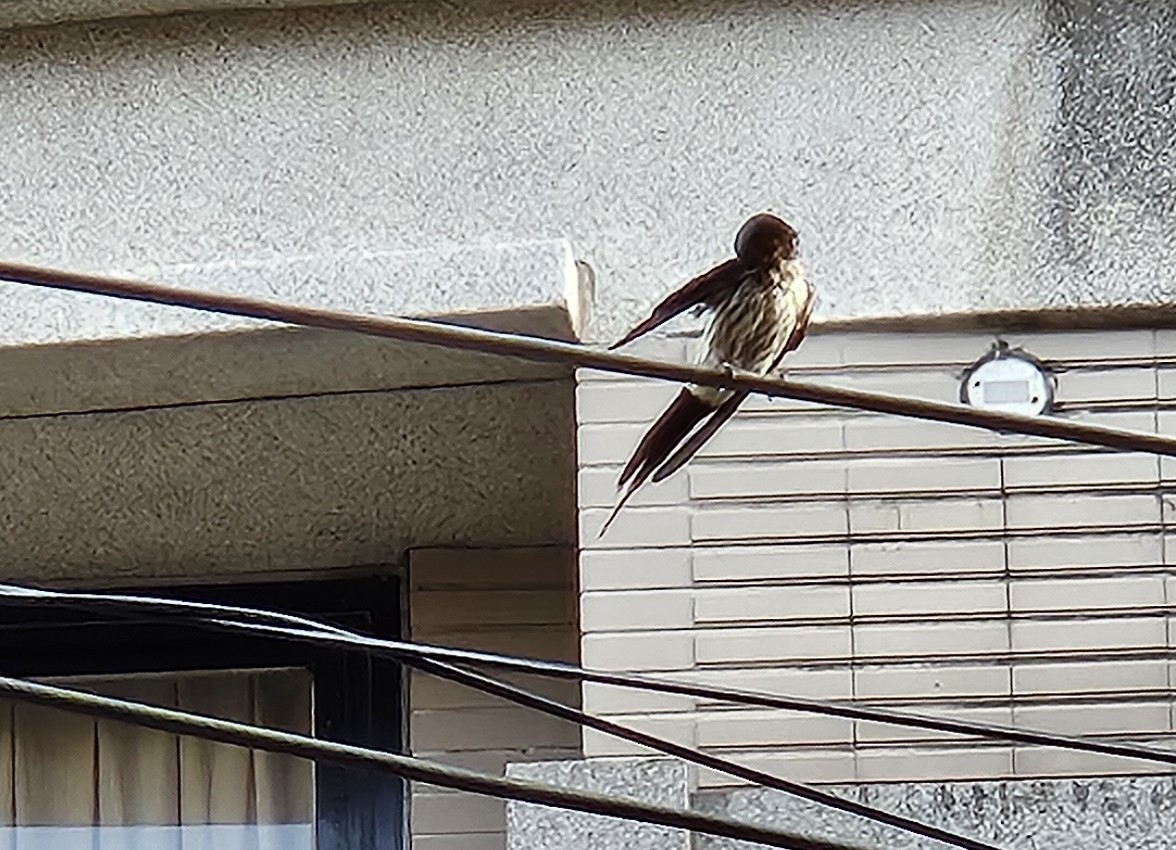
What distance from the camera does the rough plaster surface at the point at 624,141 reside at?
279cm

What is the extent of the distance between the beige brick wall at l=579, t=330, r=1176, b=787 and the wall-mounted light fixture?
0.06 ft

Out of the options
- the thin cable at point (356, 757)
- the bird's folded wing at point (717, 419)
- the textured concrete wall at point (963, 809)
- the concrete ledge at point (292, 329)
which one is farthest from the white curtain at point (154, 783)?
the thin cable at point (356, 757)

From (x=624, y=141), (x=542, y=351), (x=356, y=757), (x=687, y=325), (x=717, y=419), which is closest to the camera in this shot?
(x=356, y=757)

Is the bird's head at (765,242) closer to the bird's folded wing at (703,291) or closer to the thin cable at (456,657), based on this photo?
the bird's folded wing at (703,291)

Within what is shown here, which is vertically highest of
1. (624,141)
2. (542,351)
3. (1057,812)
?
(624,141)

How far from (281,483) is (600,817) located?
98 cm

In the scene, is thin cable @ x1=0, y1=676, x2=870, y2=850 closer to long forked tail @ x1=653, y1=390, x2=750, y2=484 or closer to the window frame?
long forked tail @ x1=653, y1=390, x2=750, y2=484

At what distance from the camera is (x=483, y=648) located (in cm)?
336

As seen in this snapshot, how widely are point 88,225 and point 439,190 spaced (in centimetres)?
50

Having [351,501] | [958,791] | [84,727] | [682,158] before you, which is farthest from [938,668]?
[84,727]

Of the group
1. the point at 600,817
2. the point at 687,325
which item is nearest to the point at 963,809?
the point at 600,817

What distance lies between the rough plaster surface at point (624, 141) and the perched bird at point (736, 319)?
0.19m

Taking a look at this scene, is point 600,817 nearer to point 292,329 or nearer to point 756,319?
point 756,319

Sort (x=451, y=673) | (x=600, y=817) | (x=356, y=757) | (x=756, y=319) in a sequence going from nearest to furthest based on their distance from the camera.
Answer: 1. (x=356, y=757)
2. (x=451, y=673)
3. (x=756, y=319)
4. (x=600, y=817)
